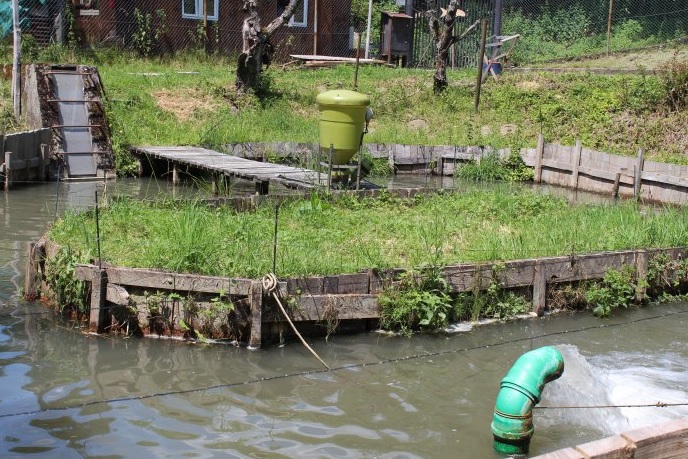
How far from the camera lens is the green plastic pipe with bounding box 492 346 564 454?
7.77 metres

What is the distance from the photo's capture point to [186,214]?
12.5 metres

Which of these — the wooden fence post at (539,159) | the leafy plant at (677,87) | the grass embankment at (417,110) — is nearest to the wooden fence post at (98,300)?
the grass embankment at (417,110)

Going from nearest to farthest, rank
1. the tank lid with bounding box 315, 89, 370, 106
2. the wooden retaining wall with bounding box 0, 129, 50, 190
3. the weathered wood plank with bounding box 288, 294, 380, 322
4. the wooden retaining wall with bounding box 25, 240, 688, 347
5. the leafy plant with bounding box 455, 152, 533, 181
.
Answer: the wooden retaining wall with bounding box 25, 240, 688, 347 → the weathered wood plank with bounding box 288, 294, 380, 322 → the tank lid with bounding box 315, 89, 370, 106 → the wooden retaining wall with bounding box 0, 129, 50, 190 → the leafy plant with bounding box 455, 152, 533, 181

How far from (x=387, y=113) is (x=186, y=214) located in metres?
16.0

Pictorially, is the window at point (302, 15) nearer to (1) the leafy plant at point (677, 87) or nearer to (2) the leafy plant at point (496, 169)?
(2) the leafy plant at point (496, 169)

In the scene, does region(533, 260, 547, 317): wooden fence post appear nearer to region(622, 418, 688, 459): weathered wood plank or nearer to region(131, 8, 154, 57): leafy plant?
region(622, 418, 688, 459): weathered wood plank

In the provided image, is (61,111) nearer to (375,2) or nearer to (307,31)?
(307,31)

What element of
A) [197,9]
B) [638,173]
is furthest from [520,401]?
[197,9]

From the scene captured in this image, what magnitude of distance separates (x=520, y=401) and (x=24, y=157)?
15.3 meters

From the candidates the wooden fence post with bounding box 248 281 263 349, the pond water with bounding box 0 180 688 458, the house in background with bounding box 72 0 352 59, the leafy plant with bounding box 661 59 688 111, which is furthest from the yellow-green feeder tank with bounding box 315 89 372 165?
the house in background with bounding box 72 0 352 59

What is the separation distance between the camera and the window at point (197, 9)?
32.3 metres

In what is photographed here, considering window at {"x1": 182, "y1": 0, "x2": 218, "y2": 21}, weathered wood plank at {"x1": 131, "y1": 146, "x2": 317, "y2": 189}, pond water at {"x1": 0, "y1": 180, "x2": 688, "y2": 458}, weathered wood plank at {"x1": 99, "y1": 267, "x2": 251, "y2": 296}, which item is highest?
window at {"x1": 182, "y1": 0, "x2": 218, "y2": 21}

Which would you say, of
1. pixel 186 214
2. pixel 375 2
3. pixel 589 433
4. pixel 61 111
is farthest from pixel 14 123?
pixel 375 2

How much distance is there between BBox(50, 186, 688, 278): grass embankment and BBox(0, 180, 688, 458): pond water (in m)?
1.06
